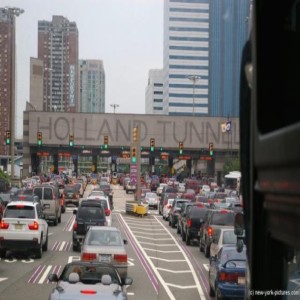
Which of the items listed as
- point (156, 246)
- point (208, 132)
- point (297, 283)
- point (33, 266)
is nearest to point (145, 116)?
point (208, 132)

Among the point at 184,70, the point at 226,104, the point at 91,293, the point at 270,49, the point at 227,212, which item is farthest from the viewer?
the point at 184,70

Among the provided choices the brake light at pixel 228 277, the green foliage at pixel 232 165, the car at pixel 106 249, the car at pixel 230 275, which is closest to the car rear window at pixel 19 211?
the car at pixel 106 249

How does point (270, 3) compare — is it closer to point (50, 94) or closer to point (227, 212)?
point (227, 212)

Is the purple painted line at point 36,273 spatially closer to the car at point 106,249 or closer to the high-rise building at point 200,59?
the car at point 106,249

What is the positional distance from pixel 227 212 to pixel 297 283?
20275 millimetres

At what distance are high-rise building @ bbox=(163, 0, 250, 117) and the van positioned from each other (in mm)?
41096

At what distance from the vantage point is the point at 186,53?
127062 mm

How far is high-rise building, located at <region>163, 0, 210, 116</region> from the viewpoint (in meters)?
101

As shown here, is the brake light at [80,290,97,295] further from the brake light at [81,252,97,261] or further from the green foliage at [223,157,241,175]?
the green foliage at [223,157,241,175]

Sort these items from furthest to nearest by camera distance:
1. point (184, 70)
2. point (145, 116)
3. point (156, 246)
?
point (184, 70) → point (145, 116) → point (156, 246)

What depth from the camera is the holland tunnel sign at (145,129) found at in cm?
9000

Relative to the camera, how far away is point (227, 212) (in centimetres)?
2470

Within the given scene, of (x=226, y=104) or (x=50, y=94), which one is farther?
(x=50, y=94)

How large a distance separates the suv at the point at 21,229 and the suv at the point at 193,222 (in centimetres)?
752
